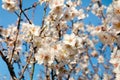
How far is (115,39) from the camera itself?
2389mm

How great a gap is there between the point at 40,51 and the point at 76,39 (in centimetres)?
40

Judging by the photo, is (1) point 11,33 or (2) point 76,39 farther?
(1) point 11,33

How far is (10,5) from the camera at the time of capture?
13.8ft

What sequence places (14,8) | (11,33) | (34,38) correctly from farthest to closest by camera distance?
(11,33) → (14,8) → (34,38)

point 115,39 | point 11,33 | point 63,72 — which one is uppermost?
point 115,39

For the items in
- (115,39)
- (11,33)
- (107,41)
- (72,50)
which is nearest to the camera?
(115,39)

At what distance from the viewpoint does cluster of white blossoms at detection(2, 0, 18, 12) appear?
412 centimetres

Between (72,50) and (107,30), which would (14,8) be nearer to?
(72,50)

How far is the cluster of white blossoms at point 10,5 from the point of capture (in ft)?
13.5

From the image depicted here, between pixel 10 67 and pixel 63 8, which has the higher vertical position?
pixel 63 8

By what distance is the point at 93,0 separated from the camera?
701 cm

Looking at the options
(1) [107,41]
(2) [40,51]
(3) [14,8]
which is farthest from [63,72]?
(1) [107,41]

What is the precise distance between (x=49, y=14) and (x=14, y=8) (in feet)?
1.67

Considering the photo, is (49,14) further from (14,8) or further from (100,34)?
(100,34)
